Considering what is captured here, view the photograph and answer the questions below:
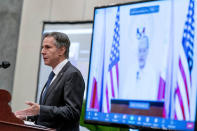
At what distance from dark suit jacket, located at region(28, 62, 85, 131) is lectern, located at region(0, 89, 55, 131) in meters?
0.45

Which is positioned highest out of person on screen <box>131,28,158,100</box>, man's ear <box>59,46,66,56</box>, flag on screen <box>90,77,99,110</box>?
man's ear <box>59,46,66,56</box>

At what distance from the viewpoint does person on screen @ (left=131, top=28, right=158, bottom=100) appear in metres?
2.22

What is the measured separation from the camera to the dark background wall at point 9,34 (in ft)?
18.9

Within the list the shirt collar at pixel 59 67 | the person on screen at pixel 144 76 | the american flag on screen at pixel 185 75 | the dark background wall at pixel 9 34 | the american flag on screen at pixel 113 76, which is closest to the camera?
the american flag on screen at pixel 185 75

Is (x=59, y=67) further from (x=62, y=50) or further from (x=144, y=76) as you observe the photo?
(x=144, y=76)

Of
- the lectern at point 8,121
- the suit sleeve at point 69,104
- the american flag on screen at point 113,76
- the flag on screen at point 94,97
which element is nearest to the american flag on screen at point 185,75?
the american flag on screen at point 113,76

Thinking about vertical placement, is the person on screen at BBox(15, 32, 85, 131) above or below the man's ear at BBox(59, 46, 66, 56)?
below

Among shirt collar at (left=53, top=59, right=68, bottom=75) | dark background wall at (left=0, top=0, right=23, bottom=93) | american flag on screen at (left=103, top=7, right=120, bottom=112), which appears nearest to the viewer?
american flag on screen at (left=103, top=7, right=120, bottom=112)

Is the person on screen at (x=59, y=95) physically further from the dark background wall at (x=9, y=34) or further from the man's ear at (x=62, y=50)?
the dark background wall at (x=9, y=34)

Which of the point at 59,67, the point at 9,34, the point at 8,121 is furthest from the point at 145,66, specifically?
the point at 9,34

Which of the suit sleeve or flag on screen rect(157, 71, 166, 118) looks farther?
the suit sleeve

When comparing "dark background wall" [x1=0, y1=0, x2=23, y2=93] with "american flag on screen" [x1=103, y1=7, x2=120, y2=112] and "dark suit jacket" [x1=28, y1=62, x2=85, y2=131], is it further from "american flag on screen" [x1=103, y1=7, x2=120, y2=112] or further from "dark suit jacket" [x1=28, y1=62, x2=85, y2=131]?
"american flag on screen" [x1=103, y1=7, x2=120, y2=112]

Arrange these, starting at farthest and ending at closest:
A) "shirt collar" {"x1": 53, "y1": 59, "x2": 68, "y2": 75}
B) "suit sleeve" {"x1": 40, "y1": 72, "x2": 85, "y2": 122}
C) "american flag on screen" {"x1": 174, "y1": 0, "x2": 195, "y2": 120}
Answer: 1. "shirt collar" {"x1": 53, "y1": 59, "x2": 68, "y2": 75}
2. "suit sleeve" {"x1": 40, "y1": 72, "x2": 85, "y2": 122}
3. "american flag on screen" {"x1": 174, "y1": 0, "x2": 195, "y2": 120}

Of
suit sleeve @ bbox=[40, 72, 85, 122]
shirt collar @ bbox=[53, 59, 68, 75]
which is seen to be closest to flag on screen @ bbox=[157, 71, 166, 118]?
suit sleeve @ bbox=[40, 72, 85, 122]
